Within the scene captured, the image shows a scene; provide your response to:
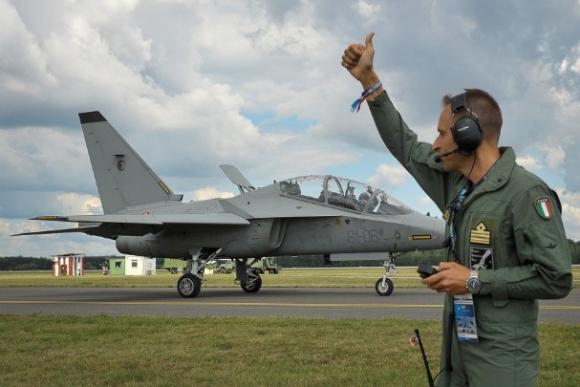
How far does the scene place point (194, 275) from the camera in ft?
59.6

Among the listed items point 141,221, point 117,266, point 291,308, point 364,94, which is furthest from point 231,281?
point 117,266

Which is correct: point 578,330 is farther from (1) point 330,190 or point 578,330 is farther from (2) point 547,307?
(1) point 330,190

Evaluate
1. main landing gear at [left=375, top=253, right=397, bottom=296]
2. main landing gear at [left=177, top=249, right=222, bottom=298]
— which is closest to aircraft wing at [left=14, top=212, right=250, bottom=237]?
main landing gear at [left=177, top=249, right=222, bottom=298]

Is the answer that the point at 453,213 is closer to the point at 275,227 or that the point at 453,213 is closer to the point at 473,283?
the point at 473,283

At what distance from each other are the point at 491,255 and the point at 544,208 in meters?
0.28

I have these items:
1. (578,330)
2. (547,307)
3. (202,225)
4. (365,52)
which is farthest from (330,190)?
(365,52)

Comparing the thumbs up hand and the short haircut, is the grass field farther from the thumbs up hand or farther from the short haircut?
the short haircut

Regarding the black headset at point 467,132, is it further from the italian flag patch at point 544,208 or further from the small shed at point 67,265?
the small shed at point 67,265

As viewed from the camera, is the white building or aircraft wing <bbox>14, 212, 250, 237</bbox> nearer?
→ aircraft wing <bbox>14, 212, 250, 237</bbox>

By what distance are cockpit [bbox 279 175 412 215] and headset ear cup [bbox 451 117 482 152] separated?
14.8 metres

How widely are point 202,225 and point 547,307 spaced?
966 centimetres

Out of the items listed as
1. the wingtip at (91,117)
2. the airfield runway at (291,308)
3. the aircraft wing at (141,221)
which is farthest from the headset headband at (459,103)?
the wingtip at (91,117)

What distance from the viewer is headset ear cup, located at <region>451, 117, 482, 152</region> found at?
2.51m

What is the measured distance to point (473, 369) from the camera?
2.47m
